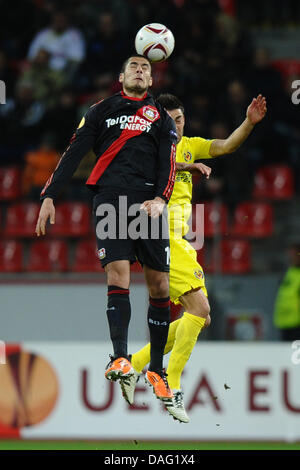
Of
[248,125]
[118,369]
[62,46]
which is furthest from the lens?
[62,46]

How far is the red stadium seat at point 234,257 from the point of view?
44.3 ft

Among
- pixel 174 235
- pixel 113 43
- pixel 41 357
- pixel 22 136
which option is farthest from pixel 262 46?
pixel 174 235

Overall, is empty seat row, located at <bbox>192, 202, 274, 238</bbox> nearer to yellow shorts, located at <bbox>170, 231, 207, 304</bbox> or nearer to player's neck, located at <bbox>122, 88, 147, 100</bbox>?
yellow shorts, located at <bbox>170, 231, 207, 304</bbox>

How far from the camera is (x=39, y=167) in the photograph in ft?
47.7

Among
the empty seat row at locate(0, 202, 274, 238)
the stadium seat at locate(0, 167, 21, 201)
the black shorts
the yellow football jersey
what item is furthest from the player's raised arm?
the stadium seat at locate(0, 167, 21, 201)

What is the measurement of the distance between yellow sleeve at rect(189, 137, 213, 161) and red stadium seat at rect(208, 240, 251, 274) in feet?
17.9

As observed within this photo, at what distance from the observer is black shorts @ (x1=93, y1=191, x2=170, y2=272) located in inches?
276

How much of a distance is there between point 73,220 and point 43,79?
2.69 metres

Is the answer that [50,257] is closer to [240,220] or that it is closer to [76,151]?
[240,220]

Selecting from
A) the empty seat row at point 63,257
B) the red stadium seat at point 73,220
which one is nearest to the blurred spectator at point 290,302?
the empty seat row at point 63,257

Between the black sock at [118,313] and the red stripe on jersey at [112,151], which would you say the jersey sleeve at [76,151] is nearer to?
the red stripe on jersey at [112,151]

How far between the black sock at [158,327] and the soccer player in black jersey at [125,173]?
6.0 inches

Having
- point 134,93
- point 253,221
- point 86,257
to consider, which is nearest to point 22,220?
point 86,257
